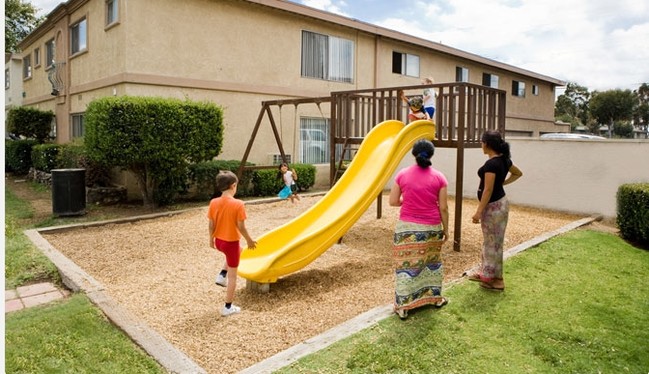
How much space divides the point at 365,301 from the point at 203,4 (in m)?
11.2

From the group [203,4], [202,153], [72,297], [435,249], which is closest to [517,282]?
[435,249]

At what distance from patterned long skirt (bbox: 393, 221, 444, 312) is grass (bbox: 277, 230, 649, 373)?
203mm

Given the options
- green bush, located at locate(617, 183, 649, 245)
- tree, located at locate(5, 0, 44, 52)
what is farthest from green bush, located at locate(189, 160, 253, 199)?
tree, located at locate(5, 0, 44, 52)

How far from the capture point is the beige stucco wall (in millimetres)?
10680

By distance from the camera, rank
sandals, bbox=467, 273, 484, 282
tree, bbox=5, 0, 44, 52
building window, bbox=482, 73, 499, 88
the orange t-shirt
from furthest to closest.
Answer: tree, bbox=5, 0, 44, 52, building window, bbox=482, 73, 499, 88, sandals, bbox=467, 273, 484, 282, the orange t-shirt

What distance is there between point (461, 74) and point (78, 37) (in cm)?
1744

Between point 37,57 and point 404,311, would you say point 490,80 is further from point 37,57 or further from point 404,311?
point 404,311

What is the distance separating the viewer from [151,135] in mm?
10430

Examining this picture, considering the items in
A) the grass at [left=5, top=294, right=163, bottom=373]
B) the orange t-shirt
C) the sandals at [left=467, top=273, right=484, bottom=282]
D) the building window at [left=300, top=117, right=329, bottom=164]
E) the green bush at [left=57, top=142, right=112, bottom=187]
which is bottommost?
the grass at [left=5, top=294, right=163, bottom=373]

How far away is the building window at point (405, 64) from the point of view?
65.6 ft

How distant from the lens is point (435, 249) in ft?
16.2

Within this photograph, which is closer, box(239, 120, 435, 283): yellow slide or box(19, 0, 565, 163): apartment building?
box(239, 120, 435, 283): yellow slide

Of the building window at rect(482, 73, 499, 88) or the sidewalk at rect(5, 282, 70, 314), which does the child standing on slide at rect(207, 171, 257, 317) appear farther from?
the building window at rect(482, 73, 499, 88)

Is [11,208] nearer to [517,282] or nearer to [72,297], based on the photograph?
[72,297]
